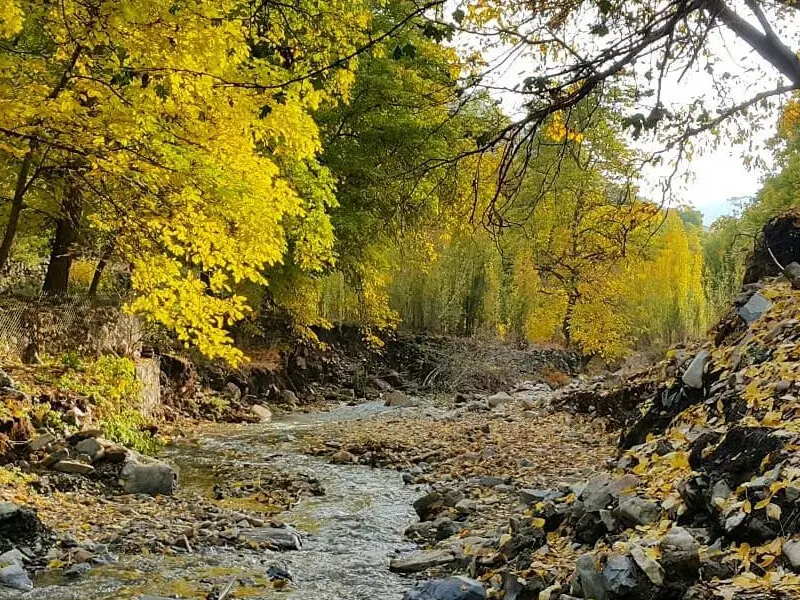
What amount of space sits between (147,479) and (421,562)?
3147 millimetres

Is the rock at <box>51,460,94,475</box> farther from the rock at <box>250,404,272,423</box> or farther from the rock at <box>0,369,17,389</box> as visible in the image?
the rock at <box>250,404,272,423</box>

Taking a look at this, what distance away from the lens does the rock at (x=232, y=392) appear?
13.0 metres

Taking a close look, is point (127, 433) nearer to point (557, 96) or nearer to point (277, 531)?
point (277, 531)

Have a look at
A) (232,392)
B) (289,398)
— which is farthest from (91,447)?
(289,398)

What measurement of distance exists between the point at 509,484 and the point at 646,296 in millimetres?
11707

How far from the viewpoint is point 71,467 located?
6.30m

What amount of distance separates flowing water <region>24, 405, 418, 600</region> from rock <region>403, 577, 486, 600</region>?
19.1 inches

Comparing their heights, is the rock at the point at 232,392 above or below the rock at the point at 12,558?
above

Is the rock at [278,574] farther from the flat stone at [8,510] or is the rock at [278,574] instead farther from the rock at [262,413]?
the rock at [262,413]

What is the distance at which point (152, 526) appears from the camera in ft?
17.3

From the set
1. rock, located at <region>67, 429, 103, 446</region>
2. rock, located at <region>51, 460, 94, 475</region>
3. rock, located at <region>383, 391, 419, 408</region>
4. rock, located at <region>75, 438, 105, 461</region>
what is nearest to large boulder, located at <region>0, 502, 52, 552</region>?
rock, located at <region>51, 460, 94, 475</region>

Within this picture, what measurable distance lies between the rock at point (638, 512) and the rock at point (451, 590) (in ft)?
2.94

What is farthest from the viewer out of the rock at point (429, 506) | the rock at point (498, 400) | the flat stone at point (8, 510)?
the rock at point (498, 400)

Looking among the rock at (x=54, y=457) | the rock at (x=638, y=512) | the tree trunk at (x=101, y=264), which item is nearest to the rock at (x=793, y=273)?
the rock at (x=638, y=512)
